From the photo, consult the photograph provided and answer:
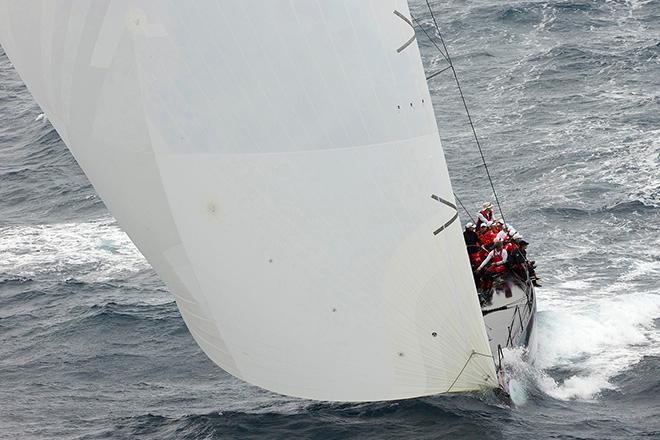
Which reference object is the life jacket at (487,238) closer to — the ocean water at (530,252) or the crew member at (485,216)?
the crew member at (485,216)

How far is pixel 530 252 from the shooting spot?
3238 cm

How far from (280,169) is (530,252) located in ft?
49.3

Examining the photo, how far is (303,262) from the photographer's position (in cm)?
1906

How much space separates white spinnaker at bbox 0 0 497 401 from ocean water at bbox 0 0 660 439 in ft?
11.6

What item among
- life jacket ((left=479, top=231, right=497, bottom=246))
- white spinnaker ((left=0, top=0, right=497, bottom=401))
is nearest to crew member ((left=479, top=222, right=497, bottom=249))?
life jacket ((left=479, top=231, right=497, bottom=246))

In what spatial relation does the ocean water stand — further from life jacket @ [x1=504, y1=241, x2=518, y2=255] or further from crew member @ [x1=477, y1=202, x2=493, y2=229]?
crew member @ [x1=477, y1=202, x2=493, y2=229]

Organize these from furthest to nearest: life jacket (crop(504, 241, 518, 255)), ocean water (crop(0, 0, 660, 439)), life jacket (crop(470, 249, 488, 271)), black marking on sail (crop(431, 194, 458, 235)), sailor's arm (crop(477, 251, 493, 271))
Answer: life jacket (crop(504, 241, 518, 255)) → life jacket (crop(470, 249, 488, 271)) → sailor's arm (crop(477, 251, 493, 271)) → ocean water (crop(0, 0, 660, 439)) → black marking on sail (crop(431, 194, 458, 235))

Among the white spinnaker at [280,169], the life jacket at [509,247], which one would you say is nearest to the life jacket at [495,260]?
the life jacket at [509,247]

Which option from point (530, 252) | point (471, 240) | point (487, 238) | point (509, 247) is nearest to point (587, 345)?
point (509, 247)

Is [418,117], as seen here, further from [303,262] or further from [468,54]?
[468,54]

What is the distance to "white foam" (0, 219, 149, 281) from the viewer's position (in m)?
33.7

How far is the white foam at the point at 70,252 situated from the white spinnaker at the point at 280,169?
45.7ft

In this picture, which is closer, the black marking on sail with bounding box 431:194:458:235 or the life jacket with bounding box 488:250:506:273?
the black marking on sail with bounding box 431:194:458:235

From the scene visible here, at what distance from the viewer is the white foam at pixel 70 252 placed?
110 ft
